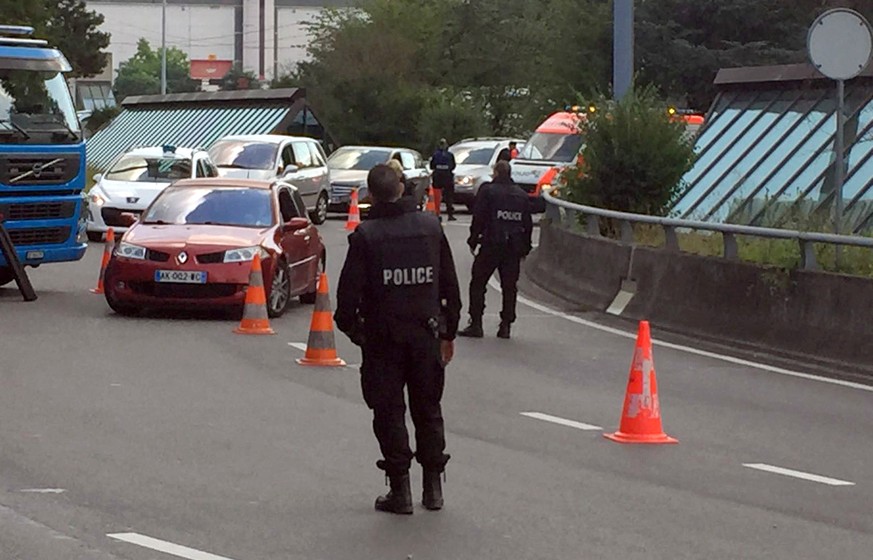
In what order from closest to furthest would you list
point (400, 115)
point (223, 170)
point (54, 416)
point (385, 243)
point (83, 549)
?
point (83, 549), point (385, 243), point (54, 416), point (223, 170), point (400, 115)

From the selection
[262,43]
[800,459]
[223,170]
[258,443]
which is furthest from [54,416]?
[262,43]

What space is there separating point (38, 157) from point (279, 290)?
3613 millimetres

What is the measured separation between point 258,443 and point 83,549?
3.16 m

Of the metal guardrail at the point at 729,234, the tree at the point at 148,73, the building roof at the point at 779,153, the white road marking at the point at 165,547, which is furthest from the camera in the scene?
the tree at the point at 148,73

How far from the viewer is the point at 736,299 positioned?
57.8 feet

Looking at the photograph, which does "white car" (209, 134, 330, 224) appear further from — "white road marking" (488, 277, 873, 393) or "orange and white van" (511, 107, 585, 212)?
"white road marking" (488, 277, 873, 393)

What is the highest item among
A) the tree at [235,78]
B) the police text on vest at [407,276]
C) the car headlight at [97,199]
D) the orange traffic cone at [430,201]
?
the police text on vest at [407,276]

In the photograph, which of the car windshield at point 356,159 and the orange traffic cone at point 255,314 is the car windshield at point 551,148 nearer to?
the car windshield at point 356,159

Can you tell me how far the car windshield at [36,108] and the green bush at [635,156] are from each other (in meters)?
7.52

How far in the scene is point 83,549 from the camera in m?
7.88

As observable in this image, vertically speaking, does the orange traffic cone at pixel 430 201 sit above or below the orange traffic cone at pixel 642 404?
below

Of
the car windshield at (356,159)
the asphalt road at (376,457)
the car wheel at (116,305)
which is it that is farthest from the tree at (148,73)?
the asphalt road at (376,457)

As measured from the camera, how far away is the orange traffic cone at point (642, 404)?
11672mm

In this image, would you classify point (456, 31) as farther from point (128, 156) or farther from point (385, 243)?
point (385, 243)
